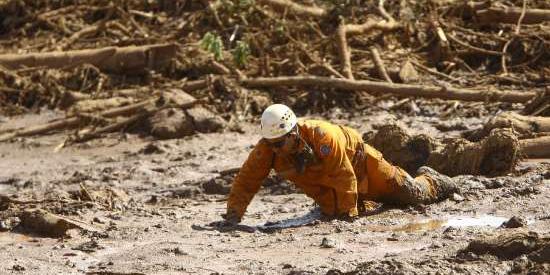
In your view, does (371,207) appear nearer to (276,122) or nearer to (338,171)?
(338,171)

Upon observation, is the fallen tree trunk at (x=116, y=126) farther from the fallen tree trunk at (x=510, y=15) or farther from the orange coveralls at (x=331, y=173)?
the orange coveralls at (x=331, y=173)

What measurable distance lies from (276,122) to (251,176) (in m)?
0.51

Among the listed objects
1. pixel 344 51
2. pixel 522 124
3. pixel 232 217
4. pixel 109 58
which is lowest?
pixel 109 58

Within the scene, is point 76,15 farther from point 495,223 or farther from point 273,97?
point 495,223

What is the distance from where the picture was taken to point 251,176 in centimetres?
899

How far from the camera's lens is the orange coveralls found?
8.80m

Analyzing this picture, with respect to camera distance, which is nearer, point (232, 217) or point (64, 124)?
point (232, 217)

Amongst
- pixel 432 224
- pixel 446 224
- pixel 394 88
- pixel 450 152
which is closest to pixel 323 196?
pixel 432 224

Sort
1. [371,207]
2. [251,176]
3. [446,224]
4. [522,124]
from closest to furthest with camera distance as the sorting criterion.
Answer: [446,224], [251,176], [371,207], [522,124]

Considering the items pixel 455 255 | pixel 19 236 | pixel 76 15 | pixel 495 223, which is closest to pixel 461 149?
pixel 495 223

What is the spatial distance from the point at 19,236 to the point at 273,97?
521cm

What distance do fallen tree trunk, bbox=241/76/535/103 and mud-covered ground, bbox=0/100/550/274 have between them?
0.18m

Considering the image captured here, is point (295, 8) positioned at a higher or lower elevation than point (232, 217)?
higher

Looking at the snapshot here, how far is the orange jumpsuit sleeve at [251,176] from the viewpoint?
8.98 m
